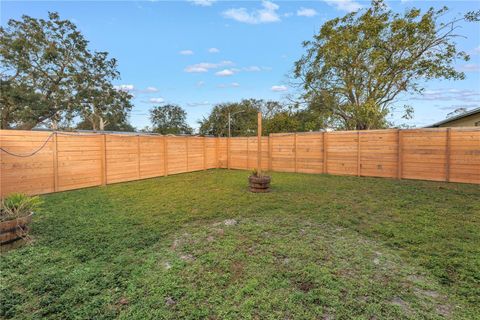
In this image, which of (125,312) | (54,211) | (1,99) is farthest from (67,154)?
(1,99)

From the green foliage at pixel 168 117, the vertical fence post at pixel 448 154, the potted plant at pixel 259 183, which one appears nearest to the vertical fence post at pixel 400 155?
the vertical fence post at pixel 448 154

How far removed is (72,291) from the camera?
77.9 inches

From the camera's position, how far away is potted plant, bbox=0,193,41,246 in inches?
110

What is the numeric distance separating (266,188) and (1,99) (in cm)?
1469

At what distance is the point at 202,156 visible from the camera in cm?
1134

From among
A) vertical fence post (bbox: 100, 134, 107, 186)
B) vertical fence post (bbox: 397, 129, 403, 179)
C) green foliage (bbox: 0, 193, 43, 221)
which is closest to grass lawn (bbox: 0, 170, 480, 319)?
green foliage (bbox: 0, 193, 43, 221)

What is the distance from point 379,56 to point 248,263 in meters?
12.2

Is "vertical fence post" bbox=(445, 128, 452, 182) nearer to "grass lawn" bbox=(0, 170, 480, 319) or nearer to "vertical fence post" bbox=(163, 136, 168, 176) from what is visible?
"grass lawn" bbox=(0, 170, 480, 319)

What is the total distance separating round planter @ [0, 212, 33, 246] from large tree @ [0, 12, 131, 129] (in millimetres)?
13235

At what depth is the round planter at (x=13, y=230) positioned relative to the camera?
275 cm

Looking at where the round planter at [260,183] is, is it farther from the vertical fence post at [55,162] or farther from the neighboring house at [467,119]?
the neighboring house at [467,119]

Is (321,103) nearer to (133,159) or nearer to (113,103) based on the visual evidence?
(133,159)

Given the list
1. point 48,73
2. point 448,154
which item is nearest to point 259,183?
point 448,154

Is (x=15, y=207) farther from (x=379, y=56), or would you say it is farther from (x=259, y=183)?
(x=379, y=56)
